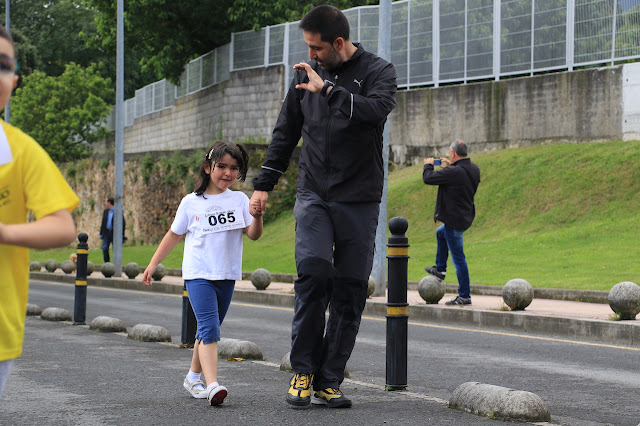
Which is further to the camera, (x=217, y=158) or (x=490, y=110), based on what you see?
(x=490, y=110)

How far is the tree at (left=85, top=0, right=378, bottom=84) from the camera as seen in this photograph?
122 feet

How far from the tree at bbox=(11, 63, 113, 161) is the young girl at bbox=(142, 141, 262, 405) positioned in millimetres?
46482

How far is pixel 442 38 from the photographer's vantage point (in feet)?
96.8

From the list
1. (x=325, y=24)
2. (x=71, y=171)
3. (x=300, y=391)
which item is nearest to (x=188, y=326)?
(x=300, y=391)

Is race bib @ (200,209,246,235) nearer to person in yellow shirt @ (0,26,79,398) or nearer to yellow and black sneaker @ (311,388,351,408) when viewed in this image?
yellow and black sneaker @ (311,388,351,408)

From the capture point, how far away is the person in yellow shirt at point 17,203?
3141 mm

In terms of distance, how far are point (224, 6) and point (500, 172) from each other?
52.8 feet

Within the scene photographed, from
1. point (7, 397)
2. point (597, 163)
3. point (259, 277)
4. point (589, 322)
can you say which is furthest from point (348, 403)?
point (597, 163)

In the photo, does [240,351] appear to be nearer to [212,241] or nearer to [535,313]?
[212,241]

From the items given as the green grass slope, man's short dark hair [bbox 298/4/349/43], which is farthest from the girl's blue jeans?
the green grass slope

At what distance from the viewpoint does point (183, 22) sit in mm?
39625

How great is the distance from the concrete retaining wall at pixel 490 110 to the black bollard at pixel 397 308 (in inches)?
731

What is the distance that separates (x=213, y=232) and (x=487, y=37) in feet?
75.1

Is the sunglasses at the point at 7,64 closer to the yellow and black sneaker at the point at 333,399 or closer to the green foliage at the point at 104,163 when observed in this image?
the yellow and black sneaker at the point at 333,399
